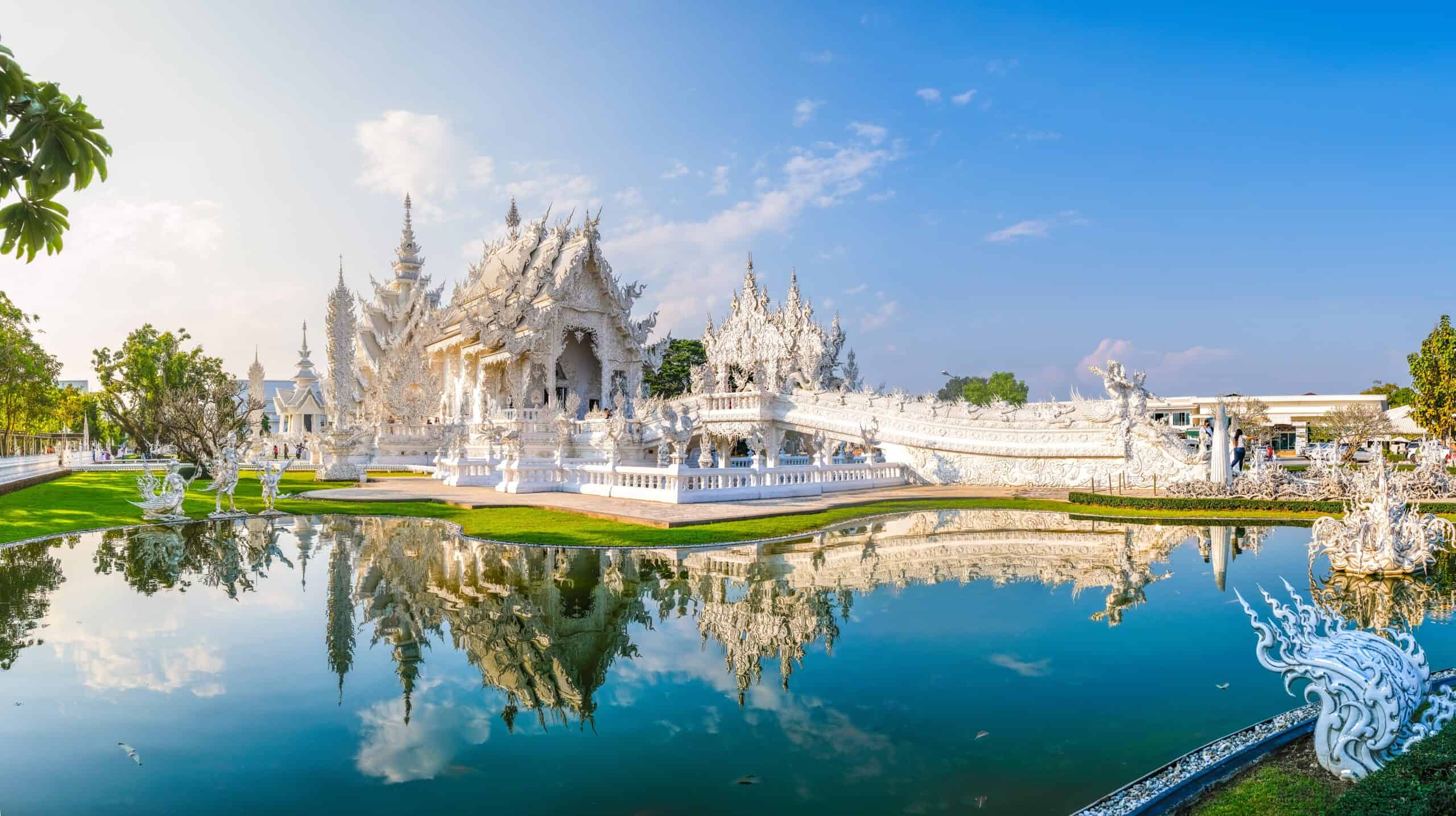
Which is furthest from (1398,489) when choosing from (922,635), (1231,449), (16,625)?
(16,625)

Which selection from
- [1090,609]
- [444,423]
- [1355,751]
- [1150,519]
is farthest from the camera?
[444,423]

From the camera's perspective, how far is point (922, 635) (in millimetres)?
7070

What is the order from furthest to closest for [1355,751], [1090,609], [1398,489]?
[1398,489], [1090,609], [1355,751]

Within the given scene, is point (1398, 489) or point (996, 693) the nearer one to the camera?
point (996, 693)

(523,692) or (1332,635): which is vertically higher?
→ (1332,635)

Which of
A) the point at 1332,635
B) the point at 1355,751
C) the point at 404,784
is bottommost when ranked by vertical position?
the point at 404,784

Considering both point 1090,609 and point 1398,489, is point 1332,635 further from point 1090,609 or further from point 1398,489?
Answer: point 1398,489

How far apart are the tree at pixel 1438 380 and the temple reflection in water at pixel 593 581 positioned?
68.1 feet

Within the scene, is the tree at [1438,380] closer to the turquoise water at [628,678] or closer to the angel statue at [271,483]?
the turquoise water at [628,678]

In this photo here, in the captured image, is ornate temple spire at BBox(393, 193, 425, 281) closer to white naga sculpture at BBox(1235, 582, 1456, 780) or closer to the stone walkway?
the stone walkway

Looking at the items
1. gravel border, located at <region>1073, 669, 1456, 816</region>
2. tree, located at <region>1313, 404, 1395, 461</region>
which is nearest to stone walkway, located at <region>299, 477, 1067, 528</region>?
gravel border, located at <region>1073, 669, 1456, 816</region>

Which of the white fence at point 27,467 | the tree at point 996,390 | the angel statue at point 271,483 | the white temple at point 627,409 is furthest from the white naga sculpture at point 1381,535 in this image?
the tree at point 996,390

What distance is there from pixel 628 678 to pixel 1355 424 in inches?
1989

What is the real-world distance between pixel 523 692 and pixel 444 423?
30.7 metres
